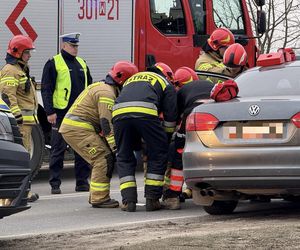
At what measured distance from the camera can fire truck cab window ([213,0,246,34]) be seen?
14.5 metres

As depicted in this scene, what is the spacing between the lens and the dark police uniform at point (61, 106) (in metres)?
11.6

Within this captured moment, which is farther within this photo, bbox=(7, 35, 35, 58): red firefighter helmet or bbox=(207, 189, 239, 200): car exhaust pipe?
bbox=(7, 35, 35, 58): red firefighter helmet

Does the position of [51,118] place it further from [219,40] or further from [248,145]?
[248,145]

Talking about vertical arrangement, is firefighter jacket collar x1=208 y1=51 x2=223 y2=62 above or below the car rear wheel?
above

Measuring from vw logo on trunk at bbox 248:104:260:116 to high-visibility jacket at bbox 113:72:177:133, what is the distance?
1.51 m

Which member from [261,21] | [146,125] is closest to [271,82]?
[146,125]

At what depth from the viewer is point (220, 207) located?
8820 millimetres

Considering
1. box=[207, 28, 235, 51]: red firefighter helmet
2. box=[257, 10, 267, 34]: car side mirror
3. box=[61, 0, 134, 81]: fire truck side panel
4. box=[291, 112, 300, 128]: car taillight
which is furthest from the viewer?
box=[257, 10, 267, 34]: car side mirror

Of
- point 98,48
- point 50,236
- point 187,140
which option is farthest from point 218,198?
point 98,48

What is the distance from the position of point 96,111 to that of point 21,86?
1258 millimetres

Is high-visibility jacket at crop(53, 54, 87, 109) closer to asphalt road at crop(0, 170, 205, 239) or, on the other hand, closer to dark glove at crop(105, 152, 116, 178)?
asphalt road at crop(0, 170, 205, 239)

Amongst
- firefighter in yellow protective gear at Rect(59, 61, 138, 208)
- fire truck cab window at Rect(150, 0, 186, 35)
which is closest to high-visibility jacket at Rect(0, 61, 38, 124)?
firefighter in yellow protective gear at Rect(59, 61, 138, 208)

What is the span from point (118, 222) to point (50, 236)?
1108mm

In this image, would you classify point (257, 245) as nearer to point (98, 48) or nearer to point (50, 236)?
point (50, 236)
